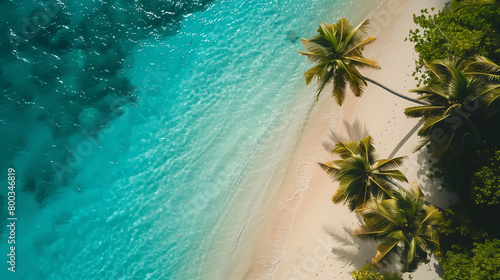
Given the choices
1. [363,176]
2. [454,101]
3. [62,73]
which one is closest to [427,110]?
[454,101]

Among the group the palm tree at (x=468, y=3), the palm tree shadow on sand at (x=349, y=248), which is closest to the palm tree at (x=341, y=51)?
the palm tree at (x=468, y=3)

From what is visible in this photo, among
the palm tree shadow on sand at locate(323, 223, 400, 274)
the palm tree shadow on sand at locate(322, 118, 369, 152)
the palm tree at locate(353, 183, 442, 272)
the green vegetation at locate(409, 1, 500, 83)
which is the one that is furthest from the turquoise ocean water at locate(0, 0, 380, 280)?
the palm tree at locate(353, 183, 442, 272)

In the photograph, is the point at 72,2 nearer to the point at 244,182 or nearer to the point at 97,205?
the point at 97,205

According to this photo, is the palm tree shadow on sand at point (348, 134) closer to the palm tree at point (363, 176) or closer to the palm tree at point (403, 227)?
the palm tree at point (363, 176)

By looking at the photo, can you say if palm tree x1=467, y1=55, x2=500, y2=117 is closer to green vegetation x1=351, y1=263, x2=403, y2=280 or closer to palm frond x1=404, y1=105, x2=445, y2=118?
palm frond x1=404, y1=105, x2=445, y2=118

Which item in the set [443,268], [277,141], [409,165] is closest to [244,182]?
[277,141]

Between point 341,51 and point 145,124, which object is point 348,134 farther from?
point 145,124
